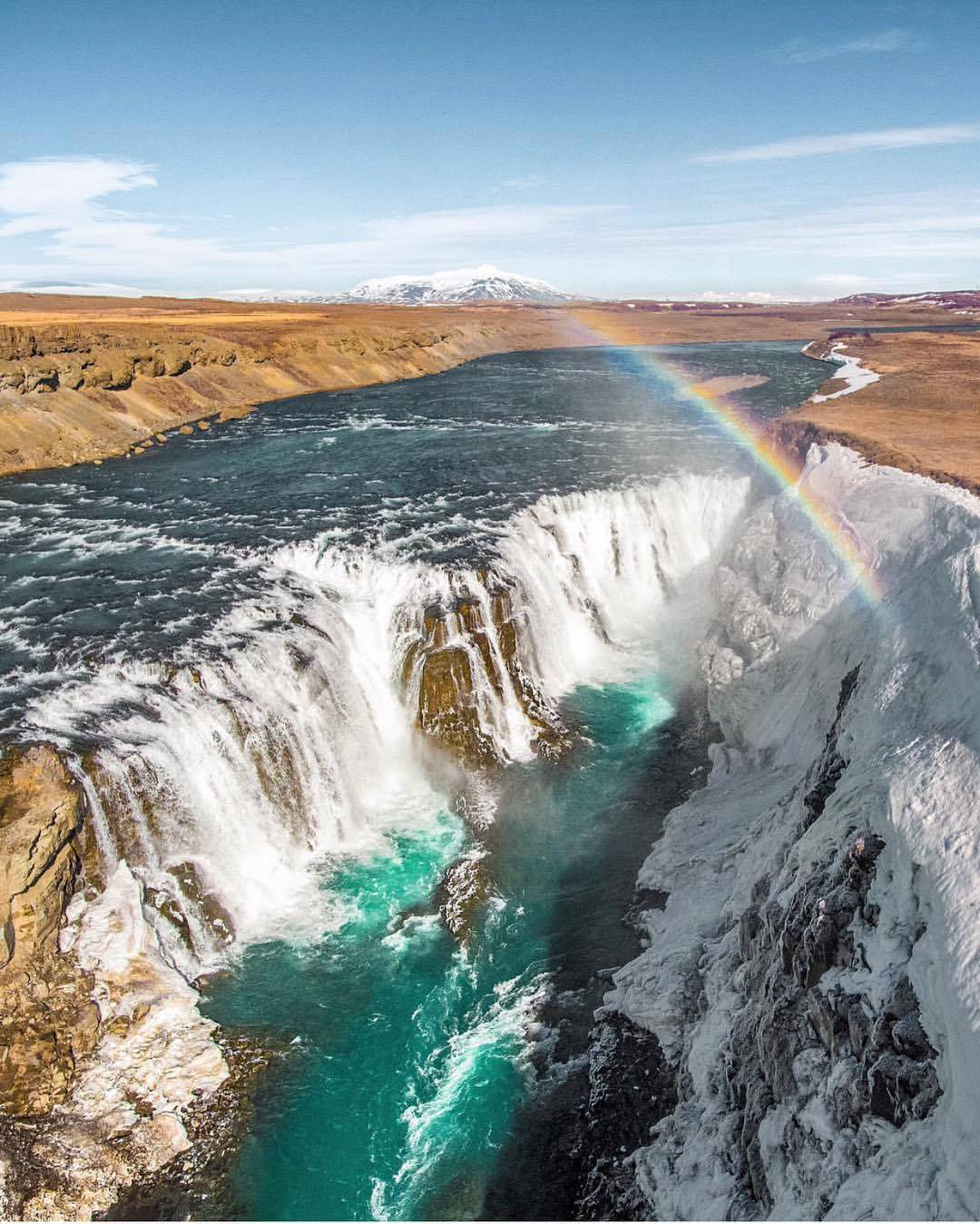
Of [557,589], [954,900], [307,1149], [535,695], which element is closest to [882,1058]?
A: [954,900]

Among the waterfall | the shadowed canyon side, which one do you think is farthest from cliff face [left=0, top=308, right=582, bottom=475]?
the waterfall

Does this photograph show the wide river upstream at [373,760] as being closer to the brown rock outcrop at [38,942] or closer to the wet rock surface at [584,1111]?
the wet rock surface at [584,1111]

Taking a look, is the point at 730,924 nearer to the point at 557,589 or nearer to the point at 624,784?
the point at 624,784

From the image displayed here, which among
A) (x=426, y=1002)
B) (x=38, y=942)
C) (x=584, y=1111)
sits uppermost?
(x=38, y=942)

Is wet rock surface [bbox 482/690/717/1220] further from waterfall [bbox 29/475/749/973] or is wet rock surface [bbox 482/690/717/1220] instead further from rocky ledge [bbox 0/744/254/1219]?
waterfall [bbox 29/475/749/973]

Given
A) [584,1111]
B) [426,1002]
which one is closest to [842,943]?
[584,1111]

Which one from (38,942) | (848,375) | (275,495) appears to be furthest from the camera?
(848,375)

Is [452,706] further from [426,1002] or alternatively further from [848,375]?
[848,375]

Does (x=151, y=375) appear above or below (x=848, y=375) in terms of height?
below

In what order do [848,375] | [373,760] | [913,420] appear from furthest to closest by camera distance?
[848,375]
[913,420]
[373,760]
